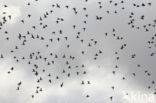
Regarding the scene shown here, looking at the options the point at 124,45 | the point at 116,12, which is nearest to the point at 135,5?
the point at 116,12

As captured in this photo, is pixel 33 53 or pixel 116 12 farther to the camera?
pixel 33 53

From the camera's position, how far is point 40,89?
104 m

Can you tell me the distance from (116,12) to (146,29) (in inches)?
270

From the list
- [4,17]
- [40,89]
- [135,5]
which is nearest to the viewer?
[135,5]

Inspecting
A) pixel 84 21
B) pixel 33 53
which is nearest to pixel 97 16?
pixel 84 21

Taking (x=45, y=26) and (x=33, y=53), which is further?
(x=33, y=53)

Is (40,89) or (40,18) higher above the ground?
(40,18)

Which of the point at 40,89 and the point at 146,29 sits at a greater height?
the point at 146,29

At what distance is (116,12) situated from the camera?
94188mm

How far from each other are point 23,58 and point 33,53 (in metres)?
2.42

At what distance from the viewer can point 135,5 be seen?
91.2m

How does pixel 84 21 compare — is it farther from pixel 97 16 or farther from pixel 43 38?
pixel 43 38

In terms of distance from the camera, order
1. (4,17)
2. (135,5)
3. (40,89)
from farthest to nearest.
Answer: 1. (40,89)
2. (4,17)
3. (135,5)

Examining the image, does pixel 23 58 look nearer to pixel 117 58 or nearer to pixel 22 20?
pixel 22 20
